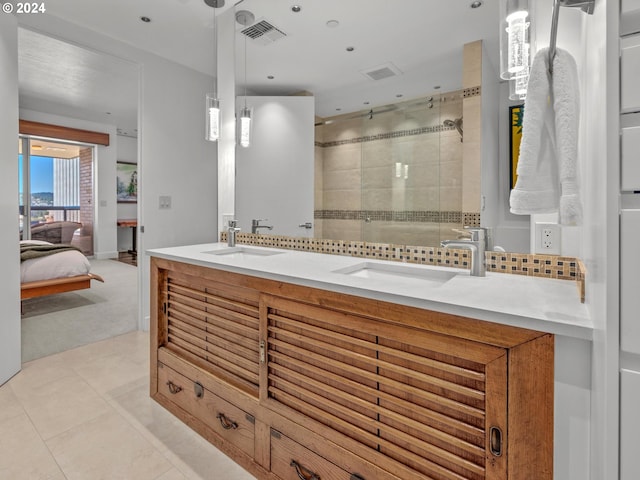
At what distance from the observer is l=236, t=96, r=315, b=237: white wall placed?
2.04m

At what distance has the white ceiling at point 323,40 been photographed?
150cm

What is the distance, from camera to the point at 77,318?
356 centimetres

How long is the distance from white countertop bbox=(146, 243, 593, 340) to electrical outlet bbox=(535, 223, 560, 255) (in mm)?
117

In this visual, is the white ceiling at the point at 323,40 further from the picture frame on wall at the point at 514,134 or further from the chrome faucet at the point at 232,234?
the chrome faucet at the point at 232,234

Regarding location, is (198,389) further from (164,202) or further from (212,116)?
(164,202)

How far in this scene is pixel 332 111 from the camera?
6.17 feet

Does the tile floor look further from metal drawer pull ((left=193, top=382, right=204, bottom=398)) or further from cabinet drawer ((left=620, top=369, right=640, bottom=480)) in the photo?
cabinet drawer ((left=620, top=369, right=640, bottom=480))

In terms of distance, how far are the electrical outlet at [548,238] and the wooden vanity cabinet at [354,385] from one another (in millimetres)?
595

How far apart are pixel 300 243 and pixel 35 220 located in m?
6.50

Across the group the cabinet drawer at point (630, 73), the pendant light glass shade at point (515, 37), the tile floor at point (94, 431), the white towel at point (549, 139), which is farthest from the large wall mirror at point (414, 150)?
the tile floor at point (94, 431)

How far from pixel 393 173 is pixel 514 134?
0.52 meters

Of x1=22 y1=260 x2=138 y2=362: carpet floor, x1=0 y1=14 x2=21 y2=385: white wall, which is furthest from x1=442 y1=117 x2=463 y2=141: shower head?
x1=22 y1=260 x2=138 y2=362: carpet floor

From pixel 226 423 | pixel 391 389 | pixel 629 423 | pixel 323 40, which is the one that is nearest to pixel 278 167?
pixel 323 40

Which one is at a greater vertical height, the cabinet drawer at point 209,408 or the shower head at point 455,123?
the shower head at point 455,123
